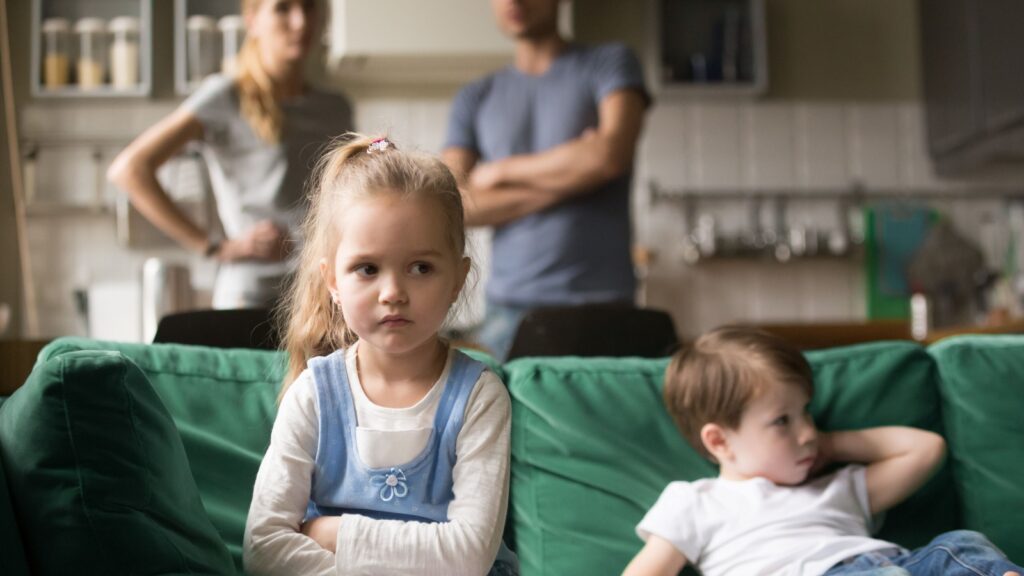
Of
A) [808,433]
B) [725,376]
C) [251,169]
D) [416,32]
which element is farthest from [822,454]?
[416,32]

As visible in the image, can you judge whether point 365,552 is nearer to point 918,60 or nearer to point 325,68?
point 325,68

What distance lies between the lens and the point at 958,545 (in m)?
1.43

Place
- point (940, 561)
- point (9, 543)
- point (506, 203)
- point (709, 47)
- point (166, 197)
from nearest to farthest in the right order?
point (9, 543), point (940, 561), point (166, 197), point (506, 203), point (709, 47)

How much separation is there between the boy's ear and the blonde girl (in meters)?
1.06

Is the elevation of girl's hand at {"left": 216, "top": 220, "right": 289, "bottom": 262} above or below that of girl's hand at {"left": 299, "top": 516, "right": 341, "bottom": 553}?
above

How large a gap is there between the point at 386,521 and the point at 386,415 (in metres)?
0.11

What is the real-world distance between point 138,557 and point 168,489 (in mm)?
91

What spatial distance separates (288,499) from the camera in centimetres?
114

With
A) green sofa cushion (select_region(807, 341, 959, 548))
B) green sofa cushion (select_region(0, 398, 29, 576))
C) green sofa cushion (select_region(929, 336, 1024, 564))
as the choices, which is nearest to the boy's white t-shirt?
green sofa cushion (select_region(807, 341, 959, 548))

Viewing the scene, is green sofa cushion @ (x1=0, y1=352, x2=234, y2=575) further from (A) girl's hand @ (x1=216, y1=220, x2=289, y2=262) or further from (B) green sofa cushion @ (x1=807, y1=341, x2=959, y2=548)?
(A) girl's hand @ (x1=216, y1=220, x2=289, y2=262)

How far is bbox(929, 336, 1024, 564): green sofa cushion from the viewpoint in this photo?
1.63m

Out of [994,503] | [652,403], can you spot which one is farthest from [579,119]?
[994,503]

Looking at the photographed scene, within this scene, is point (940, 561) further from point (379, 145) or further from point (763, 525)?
point (379, 145)

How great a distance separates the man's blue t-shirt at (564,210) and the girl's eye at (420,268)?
138cm
